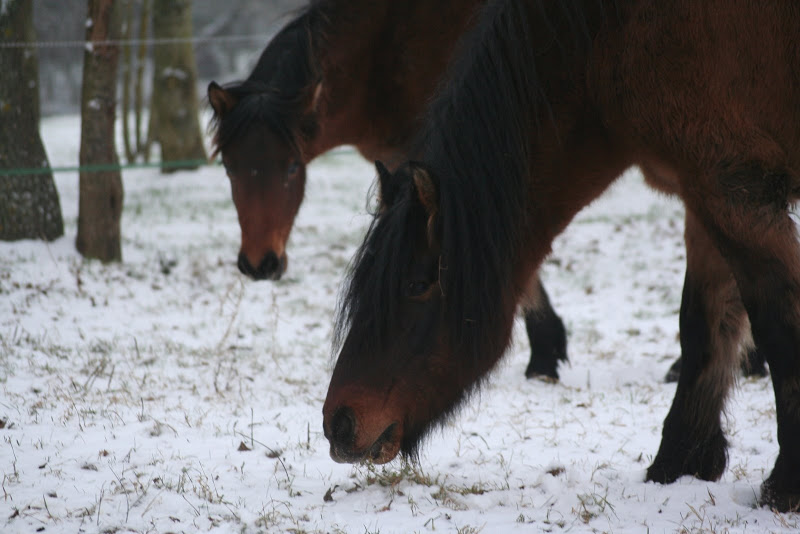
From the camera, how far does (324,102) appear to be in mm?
4930

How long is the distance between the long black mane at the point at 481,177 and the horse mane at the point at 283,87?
2.09 meters

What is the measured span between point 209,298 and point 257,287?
554 millimetres

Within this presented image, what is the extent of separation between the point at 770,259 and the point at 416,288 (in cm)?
117

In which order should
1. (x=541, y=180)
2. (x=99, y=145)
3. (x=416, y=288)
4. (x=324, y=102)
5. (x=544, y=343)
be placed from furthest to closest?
1. (x=99, y=145)
2. (x=324, y=102)
3. (x=544, y=343)
4. (x=541, y=180)
5. (x=416, y=288)

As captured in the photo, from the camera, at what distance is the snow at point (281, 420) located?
2639mm

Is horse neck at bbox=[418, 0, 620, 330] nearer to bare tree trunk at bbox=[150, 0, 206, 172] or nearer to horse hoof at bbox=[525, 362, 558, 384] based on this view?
horse hoof at bbox=[525, 362, 558, 384]

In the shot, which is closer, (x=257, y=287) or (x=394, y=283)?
(x=394, y=283)

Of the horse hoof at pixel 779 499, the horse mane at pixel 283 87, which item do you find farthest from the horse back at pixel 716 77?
the horse mane at pixel 283 87

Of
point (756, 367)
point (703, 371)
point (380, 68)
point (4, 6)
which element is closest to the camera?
point (703, 371)

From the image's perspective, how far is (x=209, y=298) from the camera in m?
6.50

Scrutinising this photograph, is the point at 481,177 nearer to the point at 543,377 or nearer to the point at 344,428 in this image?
the point at 344,428

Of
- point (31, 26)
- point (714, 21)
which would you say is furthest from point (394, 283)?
point (31, 26)

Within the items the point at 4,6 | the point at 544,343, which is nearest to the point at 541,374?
the point at 544,343

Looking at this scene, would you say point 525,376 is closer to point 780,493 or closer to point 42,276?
point 780,493
